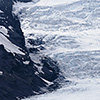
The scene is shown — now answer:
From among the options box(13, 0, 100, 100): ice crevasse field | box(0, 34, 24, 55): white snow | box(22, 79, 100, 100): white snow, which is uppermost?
box(0, 34, 24, 55): white snow

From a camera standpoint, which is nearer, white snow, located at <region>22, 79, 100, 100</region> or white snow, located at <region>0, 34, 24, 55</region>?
white snow, located at <region>22, 79, 100, 100</region>

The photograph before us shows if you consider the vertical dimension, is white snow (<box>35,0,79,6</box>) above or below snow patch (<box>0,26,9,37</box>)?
below

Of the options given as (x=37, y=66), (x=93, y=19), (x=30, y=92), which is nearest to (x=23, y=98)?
(x=30, y=92)

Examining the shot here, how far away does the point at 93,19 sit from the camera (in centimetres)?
11194

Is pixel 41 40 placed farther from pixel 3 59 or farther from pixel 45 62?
pixel 3 59

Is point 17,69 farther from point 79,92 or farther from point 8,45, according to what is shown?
point 79,92

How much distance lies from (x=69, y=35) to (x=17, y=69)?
2748 centimetres

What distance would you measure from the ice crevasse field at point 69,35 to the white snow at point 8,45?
8.31m

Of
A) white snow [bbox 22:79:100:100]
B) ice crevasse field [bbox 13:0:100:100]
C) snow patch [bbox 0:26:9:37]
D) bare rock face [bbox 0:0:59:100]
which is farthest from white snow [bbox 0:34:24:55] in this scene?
white snow [bbox 22:79:100:100]

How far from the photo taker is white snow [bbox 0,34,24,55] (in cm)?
8405

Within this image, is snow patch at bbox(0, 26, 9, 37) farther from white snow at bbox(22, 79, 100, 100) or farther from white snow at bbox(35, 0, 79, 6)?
white snow at bbox(35, 0, 79, 6)

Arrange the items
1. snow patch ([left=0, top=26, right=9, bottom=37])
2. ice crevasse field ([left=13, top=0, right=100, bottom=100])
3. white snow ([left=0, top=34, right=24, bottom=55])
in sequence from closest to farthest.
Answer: white snow ([left=0, top=34, right=24, bottom=55]), snow patch ([left=0, top=26, right=9, bottom=37]), ice crevasse field ([left=13, top=0, right=100, bottom=100])

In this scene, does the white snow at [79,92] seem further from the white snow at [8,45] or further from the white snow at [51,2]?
the white snow at [51,2]

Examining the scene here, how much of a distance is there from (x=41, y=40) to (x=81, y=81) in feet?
59.4
